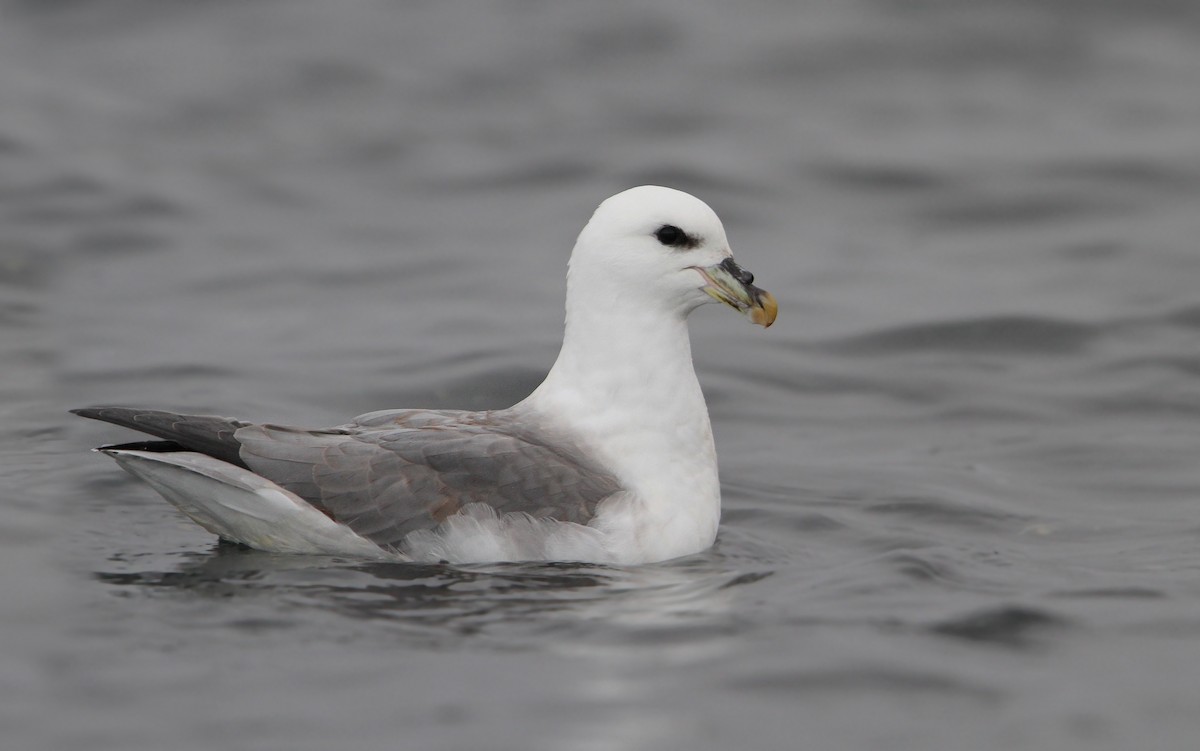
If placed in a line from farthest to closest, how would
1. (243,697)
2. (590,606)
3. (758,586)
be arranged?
(758,586) → (590,606) → (243,697)

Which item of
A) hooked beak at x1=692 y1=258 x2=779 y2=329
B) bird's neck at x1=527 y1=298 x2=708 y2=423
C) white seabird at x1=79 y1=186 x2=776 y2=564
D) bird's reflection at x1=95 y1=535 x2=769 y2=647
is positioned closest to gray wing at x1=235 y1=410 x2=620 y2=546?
white seabird at x1=79 y1=186 x2=776 y2=564

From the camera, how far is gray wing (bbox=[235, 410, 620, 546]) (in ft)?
21.0

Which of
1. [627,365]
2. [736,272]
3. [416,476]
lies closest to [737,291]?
[736,272]

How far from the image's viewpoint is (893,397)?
976cm

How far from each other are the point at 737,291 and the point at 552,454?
94 cm

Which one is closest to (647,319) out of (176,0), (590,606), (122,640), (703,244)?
(703,244)

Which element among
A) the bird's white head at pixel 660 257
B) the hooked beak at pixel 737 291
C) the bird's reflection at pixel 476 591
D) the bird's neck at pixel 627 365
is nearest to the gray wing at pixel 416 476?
the bird's reflection at pixel 476 591

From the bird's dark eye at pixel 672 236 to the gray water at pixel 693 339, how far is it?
1203mm

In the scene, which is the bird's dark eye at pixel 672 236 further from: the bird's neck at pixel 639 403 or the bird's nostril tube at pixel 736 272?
the bird's neck at pixel 639 403

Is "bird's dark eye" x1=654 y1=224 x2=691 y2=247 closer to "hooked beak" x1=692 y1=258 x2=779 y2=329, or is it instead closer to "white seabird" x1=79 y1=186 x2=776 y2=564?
"white seabird" x1=79 y1=186 x2=776 y2=564

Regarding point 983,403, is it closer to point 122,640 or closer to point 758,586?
point 758,586

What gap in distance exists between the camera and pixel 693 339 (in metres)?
10.6

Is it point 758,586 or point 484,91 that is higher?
point 484,91

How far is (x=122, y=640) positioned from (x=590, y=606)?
5.02ft
